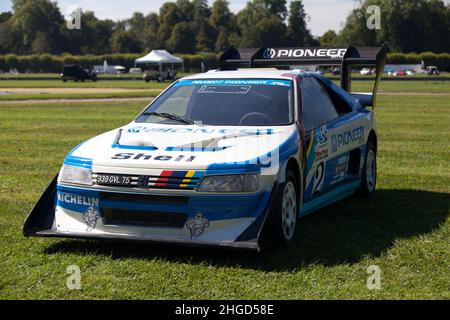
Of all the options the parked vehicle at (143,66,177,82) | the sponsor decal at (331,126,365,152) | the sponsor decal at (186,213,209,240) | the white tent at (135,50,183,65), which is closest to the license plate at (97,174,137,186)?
the sponsor decal at (186,213,209,240)

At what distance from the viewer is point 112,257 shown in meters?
6.05

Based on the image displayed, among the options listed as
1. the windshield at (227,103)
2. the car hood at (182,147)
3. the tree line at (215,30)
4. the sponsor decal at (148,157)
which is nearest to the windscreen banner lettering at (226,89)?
the windshield at (227,103)

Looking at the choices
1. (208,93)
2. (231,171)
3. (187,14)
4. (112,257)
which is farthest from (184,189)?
(187,14)

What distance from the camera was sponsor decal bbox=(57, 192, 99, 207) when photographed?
6031 millimetres

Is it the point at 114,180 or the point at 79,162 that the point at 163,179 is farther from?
the point at 79,162

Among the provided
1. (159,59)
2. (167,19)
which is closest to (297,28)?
(167,19)

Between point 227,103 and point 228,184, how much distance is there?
160 centimetres

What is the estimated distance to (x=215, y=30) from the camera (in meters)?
Answer: 150

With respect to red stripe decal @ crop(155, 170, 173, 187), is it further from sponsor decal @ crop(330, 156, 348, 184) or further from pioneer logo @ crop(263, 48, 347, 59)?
pioneer logo @ crop(263, 48, 347, 59)

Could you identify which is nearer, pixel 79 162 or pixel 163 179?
pixel 163 179

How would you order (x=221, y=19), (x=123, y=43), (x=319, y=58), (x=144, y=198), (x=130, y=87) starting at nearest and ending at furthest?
(x=144, y=198) < (x=319, y=58) < (x=130, y=87) < (x=123, y=43) < (x=221, y=19)

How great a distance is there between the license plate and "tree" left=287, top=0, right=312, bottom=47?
129 metres

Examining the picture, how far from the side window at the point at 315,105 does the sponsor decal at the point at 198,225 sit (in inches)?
64.5

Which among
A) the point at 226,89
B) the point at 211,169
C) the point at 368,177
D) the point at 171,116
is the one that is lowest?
the point at 368,177
